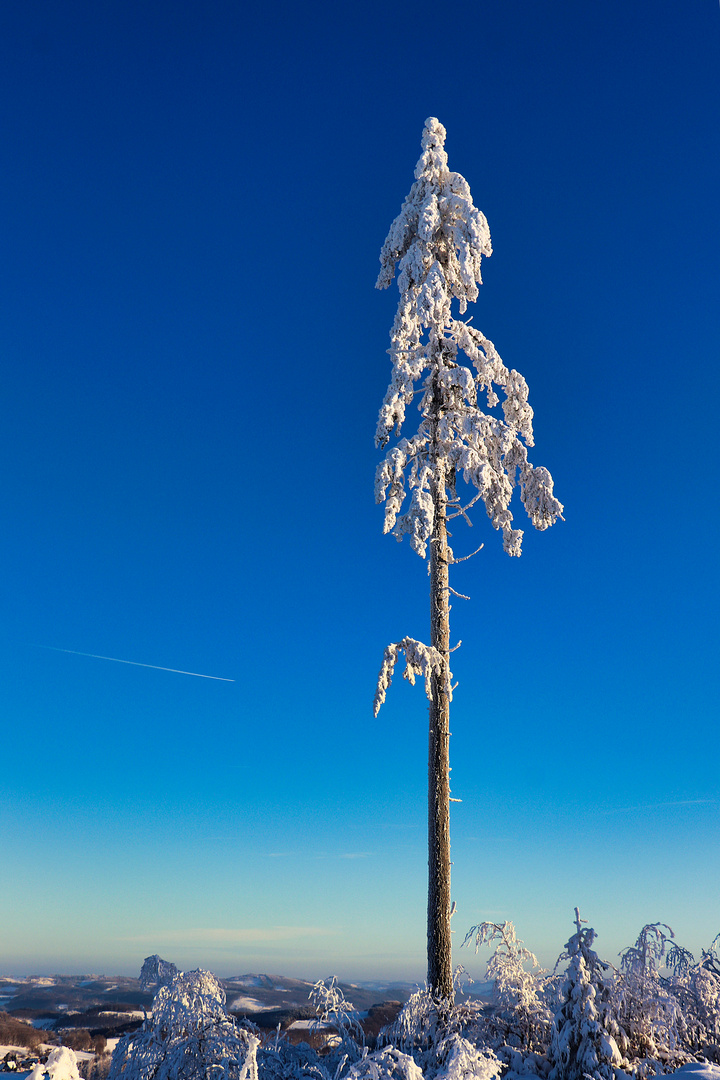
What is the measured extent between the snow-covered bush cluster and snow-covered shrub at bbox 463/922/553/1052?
→ 0.02 metres

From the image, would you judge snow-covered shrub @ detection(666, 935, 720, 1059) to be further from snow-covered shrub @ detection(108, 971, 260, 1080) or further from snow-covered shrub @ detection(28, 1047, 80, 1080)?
snow-covered shrub @ detection(28, 1047, 80, 1080)

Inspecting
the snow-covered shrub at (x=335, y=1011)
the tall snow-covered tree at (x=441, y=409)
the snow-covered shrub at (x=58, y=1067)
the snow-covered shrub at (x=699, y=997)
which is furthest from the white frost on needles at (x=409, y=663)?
the snow-covered shrub at (x=58, y=1067)

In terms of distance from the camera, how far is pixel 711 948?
38.1 feet

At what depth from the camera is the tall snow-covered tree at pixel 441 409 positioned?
13586 millimetres

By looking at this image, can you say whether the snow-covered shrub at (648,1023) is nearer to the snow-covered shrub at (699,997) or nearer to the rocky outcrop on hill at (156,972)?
the snow-covered shrub at (699,997)

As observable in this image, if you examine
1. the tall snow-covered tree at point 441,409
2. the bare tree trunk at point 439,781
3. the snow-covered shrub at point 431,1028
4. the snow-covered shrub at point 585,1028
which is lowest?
the snow-covered shrub at point 431,1028

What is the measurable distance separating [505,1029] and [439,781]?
3904 millimetres

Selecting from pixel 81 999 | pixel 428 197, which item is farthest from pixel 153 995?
pixel 81 999

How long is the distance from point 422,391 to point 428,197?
4.20 meters

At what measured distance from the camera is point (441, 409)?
14.8m

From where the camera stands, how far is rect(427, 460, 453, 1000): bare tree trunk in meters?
11.7

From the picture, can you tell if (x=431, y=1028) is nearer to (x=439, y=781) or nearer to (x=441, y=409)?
(x=439, y=781)

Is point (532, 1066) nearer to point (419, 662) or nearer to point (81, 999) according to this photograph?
point (419, 662)

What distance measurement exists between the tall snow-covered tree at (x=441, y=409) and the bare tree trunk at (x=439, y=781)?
0.03 meters
